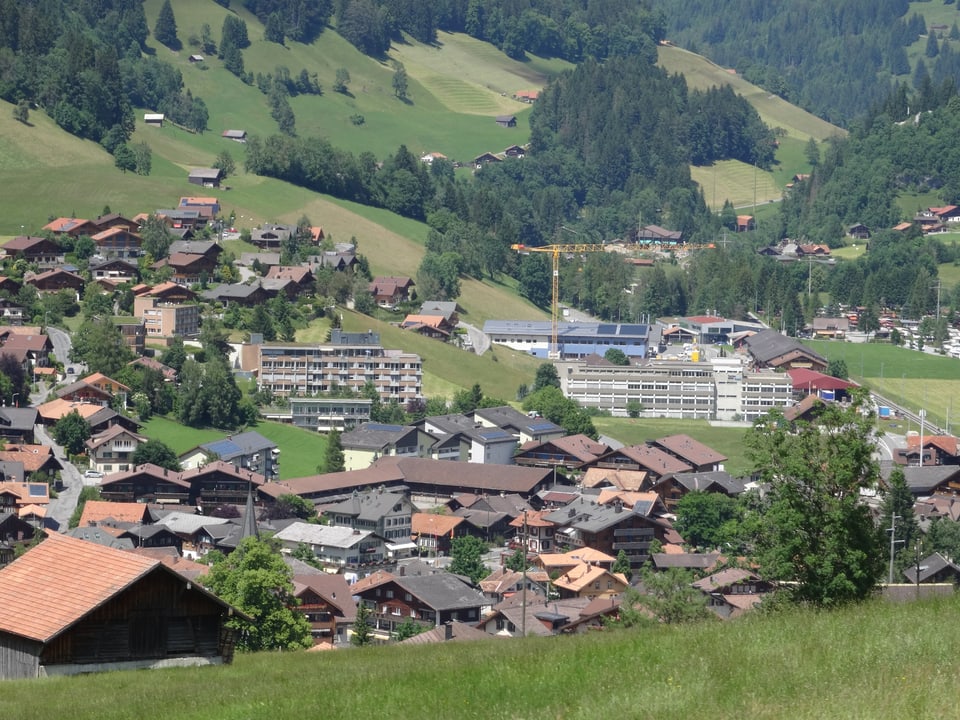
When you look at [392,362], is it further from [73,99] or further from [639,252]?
[639,252]

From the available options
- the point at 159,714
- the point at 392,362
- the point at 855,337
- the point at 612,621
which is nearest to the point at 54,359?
the point at 392,362

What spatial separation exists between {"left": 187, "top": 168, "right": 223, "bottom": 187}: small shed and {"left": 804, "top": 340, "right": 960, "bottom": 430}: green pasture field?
3959 cm

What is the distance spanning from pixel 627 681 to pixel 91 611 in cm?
615

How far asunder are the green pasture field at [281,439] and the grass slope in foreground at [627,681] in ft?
166

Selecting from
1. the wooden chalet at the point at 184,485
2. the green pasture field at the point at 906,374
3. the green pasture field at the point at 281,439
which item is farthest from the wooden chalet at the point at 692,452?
the wooden chalet at the point at 184,485

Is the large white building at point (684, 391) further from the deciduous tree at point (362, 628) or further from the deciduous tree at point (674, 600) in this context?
the deciduous tree at point (674, 600)

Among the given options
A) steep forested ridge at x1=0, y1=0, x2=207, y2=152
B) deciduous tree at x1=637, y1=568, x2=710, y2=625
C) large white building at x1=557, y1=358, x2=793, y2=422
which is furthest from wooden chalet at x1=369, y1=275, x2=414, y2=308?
deciduous tree at x1=637, y1=568, x2=710, y2=625

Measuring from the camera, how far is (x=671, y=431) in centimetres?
8069

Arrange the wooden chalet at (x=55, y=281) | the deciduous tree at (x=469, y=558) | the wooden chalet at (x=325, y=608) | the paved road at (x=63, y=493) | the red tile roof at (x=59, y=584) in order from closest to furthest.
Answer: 1. the red tile roof at (x=59, y=584)
2. the wooden chalet at (x=325, y=608)
3. the deciduous tree at (x=469, y=558)
4. the paved road at (x=63, y=493)
5. the wooden chalet at (x=55, y=281)

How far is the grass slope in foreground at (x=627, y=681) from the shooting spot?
11852 millimetres

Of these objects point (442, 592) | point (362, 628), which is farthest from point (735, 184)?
point (362, 628)

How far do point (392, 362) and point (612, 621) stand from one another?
45.3 meters

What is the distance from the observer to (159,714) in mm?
13828

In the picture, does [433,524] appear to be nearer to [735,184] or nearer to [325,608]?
[325,608]
